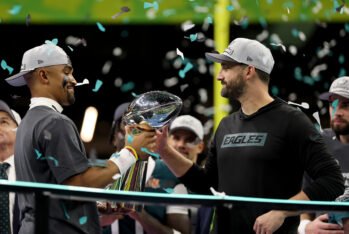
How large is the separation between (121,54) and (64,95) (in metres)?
6.41

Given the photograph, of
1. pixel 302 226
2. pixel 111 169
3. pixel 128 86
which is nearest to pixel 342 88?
pixel 302 226

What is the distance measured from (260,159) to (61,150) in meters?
1.10

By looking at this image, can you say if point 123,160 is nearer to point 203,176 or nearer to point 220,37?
point 203,176

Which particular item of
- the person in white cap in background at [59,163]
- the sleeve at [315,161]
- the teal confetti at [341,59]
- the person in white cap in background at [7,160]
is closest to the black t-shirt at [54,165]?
the person in white cap in background at [59,163]

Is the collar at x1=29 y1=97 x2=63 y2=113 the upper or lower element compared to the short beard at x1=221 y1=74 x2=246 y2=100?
upper

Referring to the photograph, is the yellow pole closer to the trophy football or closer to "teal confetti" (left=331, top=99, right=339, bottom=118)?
"teal confetti" (left=331, top=99, right=339, bottom=118)

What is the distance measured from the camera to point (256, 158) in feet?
15.4

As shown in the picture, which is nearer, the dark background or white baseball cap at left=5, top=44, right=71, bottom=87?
white baseball cap at left=5, top=44, right=71, bottom=87

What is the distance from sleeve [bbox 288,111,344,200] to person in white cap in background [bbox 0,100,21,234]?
1.61 meters

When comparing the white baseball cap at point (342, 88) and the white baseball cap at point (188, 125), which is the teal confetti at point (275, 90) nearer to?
the white baseball cap at point (188, 125)

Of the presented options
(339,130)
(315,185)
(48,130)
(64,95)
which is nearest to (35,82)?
(64,95)

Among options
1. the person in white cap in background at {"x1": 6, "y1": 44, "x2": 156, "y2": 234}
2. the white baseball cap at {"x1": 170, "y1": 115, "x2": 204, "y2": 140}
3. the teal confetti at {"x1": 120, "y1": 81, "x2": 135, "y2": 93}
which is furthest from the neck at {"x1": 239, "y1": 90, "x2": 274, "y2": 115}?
the teal confetti at {"x1": 120, "y1": 81, "x2": 135, "y2": 93}

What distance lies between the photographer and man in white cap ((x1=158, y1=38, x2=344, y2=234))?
4.55 m

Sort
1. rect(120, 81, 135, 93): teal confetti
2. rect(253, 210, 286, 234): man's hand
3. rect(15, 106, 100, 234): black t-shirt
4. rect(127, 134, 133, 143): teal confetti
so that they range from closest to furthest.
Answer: rect(15, 106, 100, 234): black t-shirt, rect(253, 210, 286, 234): man's hand, rect(127, 134, 133, 143): teal confetti, rect(120, 81, 135, 93): teal confetti
